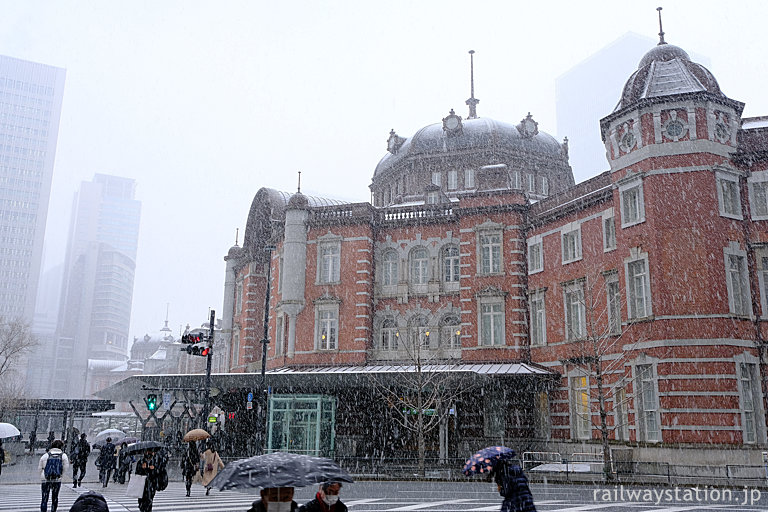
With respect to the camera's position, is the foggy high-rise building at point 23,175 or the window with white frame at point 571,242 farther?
the foggy high-rise building at point 23,175

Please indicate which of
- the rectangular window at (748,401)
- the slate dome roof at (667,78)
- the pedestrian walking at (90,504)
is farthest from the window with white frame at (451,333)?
the pedestrian walking at (90,504)

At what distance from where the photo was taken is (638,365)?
24.9m

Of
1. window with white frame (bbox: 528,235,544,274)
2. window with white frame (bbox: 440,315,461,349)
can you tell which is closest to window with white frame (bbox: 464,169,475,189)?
window with white frame (bbox: 528,235,544,274)

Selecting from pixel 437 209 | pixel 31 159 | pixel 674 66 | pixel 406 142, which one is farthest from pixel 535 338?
pixel 31 159

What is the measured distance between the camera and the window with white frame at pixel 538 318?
102 ft

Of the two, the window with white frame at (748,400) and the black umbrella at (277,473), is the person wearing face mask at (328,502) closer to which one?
the black umbrella at (277,473)

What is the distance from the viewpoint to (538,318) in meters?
31.4

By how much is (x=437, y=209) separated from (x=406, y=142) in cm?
1092

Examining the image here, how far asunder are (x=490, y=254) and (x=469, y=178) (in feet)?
30.9

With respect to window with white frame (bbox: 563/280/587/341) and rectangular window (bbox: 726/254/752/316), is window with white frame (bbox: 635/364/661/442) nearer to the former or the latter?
rectangular window (bbox: 726/254/752/316)

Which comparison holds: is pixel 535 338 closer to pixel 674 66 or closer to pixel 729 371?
pixel 729 371

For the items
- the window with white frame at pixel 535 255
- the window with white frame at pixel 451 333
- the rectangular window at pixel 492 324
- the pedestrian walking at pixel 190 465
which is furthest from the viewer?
the window with white frame at pixel 451 333

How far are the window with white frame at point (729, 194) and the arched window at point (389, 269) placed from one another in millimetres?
15806

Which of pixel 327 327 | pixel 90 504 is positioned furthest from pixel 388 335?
pixel 90 504
